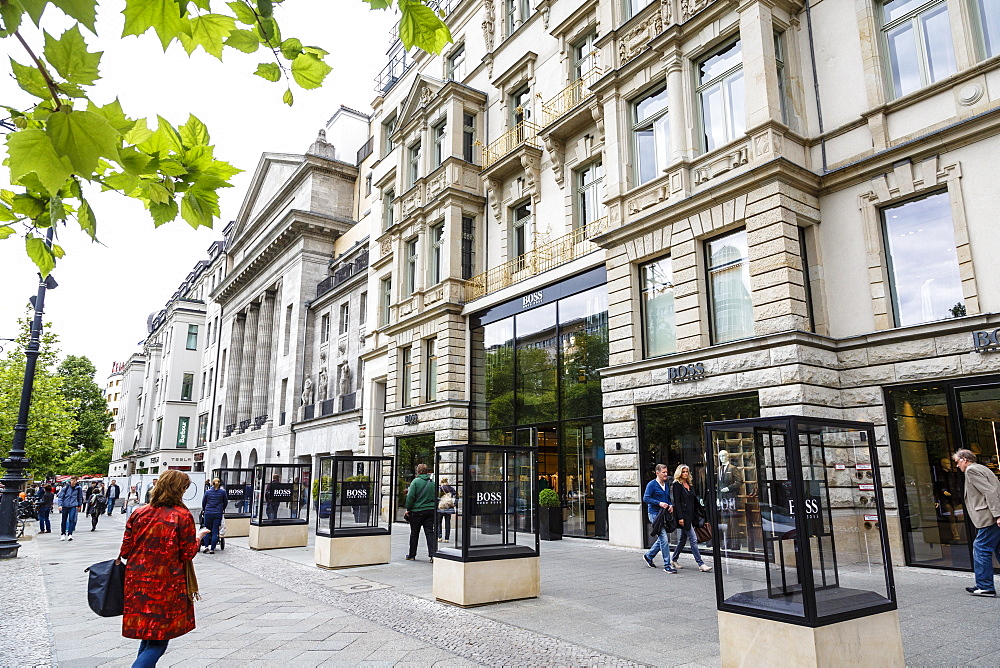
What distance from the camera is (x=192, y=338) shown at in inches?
2685

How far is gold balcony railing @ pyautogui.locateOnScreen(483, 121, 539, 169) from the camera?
22.1 meters

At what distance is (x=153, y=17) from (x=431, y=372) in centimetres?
2289

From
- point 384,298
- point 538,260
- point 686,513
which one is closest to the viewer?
Result: point 686,513

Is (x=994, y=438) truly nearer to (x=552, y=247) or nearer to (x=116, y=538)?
(x=552, y=247)

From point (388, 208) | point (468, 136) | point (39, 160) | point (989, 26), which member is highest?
point (468, 136)

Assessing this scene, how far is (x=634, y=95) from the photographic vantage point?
1727 centimetres

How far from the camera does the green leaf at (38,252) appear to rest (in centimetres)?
327

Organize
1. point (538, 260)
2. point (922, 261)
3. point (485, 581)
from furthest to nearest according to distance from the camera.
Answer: point (538, 260)
point (922, 261)
point (485, 581)

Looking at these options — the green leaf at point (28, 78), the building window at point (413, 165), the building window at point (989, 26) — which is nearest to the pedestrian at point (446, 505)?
the green leaf at point (28, 78)

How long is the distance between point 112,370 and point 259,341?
11403 centimetres

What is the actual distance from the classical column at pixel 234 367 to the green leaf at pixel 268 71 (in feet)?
167

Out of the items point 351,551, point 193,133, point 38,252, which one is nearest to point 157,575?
point 38,252

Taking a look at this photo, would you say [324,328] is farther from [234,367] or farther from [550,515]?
[550,515]

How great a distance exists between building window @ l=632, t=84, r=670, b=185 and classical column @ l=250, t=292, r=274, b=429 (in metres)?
35.7
